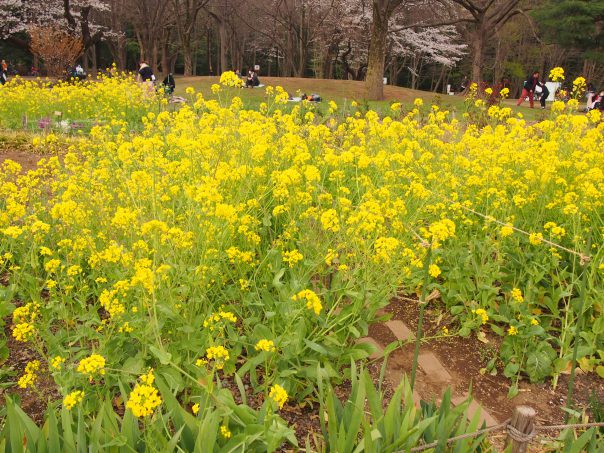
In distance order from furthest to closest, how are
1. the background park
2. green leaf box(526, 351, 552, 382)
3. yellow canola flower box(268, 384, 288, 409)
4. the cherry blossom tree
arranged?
Answer: the cherry blossom tree → green leaf box(526, 351, 552, 382) → the background park → yellow canola flower box(268, 384, 288, 409)

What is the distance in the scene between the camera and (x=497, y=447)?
232cm

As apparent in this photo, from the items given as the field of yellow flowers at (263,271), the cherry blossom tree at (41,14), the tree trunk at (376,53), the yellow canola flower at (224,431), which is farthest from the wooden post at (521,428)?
the cherry blossom tree at (41,14)

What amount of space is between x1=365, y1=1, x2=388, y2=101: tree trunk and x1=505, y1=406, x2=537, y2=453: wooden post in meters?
16.9

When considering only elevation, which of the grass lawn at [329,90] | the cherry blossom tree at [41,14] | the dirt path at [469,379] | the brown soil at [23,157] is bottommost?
the dirt path at [469,379]

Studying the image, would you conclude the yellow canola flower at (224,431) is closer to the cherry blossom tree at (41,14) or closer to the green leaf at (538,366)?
the green leaf at (538,366)

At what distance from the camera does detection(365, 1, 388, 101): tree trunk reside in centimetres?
1705

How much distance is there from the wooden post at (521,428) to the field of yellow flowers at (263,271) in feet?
2.09

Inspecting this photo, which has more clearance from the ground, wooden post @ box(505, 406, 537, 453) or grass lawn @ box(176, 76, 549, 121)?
grass lawn @ box(176, 76, 549, 121)

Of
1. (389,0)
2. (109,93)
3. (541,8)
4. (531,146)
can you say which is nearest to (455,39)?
(541,8)

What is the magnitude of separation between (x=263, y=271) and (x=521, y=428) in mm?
1637

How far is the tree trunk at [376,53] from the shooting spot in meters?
17.0

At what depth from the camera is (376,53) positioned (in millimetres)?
17594

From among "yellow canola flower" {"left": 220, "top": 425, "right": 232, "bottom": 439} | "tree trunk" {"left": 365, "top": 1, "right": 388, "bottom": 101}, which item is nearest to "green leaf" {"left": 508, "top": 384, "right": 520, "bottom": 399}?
"yellow canola flower" {"left": 220, "top": 425, "right": 232, "bottom": 439}

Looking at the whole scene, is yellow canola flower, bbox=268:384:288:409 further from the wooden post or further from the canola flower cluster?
the canola flower cluster
